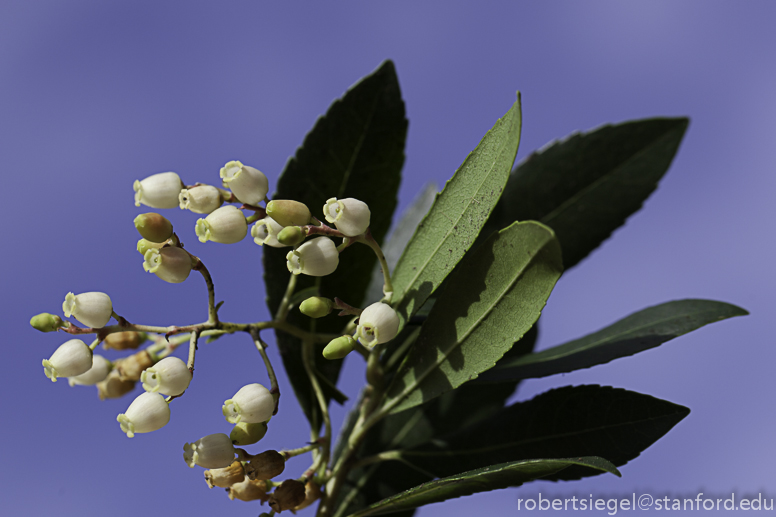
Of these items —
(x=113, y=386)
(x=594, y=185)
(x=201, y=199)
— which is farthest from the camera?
(x=594, y=185)

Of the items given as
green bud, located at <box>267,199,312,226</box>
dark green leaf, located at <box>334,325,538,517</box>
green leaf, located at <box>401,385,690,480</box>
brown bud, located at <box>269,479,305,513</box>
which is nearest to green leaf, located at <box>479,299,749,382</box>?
green leaf, located at <box>401,385,690,480</box>

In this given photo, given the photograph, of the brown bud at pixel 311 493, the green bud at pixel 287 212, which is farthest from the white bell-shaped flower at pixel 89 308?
the brown bud at pixel 311 493

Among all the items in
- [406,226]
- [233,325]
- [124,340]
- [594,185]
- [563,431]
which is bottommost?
[563,431]

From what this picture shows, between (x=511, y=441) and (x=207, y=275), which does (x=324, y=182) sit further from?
(x=511, y=441)

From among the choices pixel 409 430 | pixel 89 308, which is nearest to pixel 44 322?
pixel 89 308

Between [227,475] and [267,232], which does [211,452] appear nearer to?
[227,475]

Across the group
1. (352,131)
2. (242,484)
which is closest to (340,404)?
(242,484)

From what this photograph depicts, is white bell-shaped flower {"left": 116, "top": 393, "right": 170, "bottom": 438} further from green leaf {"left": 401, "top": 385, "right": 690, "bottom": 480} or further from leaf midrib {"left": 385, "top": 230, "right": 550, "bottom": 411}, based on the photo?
green leaf {"left": 401, "top": 385, "right": 690, "bottom": 480}
